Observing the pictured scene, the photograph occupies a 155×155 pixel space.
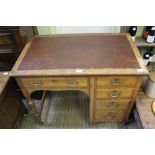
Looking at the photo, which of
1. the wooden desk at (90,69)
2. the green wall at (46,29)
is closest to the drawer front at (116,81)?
the wooden desk at (90,69)

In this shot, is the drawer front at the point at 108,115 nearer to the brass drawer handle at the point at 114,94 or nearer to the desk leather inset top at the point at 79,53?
the brass drawer handle at the point at 114,94

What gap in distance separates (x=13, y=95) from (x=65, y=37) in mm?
722

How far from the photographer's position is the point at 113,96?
1109 millimetres

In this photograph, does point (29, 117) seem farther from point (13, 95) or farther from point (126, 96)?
point (126, 96)

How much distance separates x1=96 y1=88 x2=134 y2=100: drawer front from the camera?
1.07 metres

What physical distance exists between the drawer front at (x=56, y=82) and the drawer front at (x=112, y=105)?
0.25 meters

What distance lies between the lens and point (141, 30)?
1435 millimetres

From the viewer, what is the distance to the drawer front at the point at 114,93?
107 cm

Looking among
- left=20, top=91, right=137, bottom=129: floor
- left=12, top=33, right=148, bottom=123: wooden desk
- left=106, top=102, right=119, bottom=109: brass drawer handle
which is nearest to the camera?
left=12, top=33, right=148, bottom=123: wooden desk

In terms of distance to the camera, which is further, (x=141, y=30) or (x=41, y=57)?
(x=141, y=30)

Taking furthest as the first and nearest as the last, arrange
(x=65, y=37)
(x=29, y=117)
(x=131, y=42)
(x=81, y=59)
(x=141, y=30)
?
1. (x=29, y=117)
2. (x=141, y=30)
3. (x=65, y=37)
4. (x=131, y=42)
5. (x=81, y=59)

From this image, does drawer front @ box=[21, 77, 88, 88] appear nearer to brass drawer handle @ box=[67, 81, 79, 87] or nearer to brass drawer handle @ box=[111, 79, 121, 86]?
brass drawer handle @ box=[67, 81, 79, 87]

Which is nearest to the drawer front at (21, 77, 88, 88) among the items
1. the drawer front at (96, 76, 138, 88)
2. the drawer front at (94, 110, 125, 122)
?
the drawer front at (96, 76, 138, 88)
